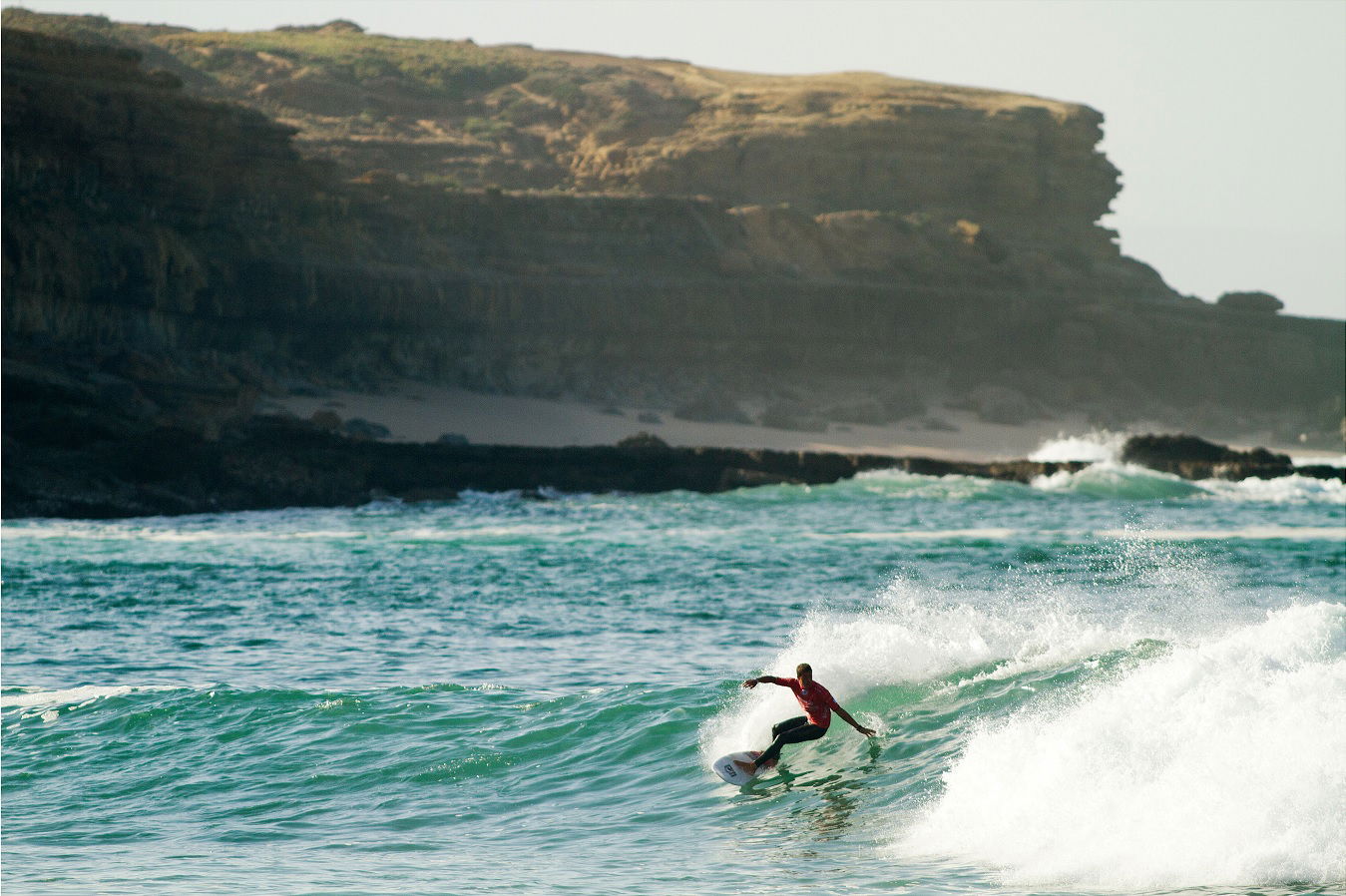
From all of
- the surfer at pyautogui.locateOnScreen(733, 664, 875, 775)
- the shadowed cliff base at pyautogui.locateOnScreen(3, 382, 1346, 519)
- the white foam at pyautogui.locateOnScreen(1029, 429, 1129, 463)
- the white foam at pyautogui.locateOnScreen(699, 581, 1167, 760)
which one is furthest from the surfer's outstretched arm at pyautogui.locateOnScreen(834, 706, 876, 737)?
the white foam at pyautogui.locateOnScreen(1029, 429, 1129, 463)

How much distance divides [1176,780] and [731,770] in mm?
3092

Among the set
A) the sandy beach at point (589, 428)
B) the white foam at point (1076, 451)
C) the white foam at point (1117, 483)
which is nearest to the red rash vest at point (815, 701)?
the white foam at point (1117, 483)

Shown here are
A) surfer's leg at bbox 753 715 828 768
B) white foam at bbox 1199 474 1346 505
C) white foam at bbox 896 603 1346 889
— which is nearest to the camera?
white foam at bbox 896 603 1346 889

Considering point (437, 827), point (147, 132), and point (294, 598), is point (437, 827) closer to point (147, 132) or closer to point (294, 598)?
point (294, 598)

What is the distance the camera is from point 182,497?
33250 millimetres

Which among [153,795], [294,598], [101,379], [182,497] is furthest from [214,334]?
[153,795]

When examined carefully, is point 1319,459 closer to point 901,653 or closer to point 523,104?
point 901,653

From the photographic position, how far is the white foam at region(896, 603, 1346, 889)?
7.70 meters

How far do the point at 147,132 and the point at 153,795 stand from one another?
40.7 m

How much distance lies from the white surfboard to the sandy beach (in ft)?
119

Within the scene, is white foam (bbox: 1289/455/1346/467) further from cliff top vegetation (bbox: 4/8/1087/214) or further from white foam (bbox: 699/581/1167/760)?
white foam (bbox: 699/581/1167/760)

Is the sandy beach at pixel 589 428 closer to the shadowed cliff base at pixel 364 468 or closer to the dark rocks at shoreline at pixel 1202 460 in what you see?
the shadowed cliff base at pixel 364 468

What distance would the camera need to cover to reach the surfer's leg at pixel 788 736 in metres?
10.3

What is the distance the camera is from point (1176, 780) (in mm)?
8359
